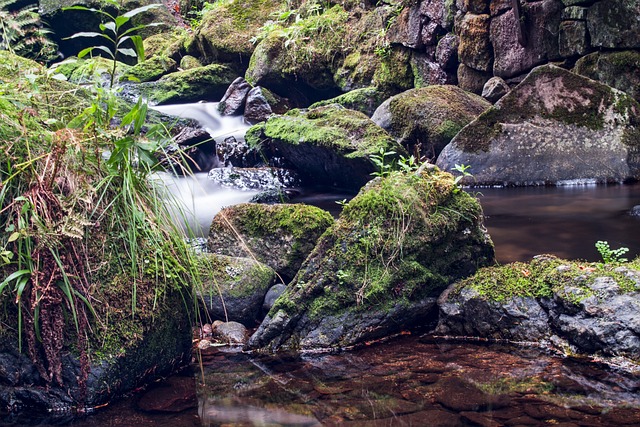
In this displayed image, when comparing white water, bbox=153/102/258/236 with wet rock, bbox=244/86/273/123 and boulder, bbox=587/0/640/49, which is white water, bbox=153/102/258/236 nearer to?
wet rock, bbox=244/86/273/123

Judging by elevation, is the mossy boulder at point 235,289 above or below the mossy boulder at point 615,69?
below

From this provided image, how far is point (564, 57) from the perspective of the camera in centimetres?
991

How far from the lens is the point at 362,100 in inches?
462

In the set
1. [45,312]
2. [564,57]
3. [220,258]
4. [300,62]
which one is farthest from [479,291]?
[300,62]

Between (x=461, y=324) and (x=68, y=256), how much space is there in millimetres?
2267

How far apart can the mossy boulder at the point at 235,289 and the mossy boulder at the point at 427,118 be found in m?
5.55

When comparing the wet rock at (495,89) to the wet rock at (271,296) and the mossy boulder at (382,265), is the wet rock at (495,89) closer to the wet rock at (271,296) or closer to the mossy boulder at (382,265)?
the mossy boulder at (382,265)

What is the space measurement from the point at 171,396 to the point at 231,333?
85 cm

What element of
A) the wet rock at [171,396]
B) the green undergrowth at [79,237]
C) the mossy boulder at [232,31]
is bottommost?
the wet rock at [171,396]

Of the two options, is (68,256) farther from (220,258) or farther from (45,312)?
(220,258)

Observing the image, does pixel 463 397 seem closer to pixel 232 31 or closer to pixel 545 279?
pixel 545 279

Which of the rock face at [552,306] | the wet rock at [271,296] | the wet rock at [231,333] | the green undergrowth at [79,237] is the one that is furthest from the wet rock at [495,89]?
the green undergrowth at [79,237]

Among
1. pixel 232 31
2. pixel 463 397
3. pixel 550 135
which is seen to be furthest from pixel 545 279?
pixel 232 31

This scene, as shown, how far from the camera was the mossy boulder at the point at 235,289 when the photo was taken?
4.04 meters
